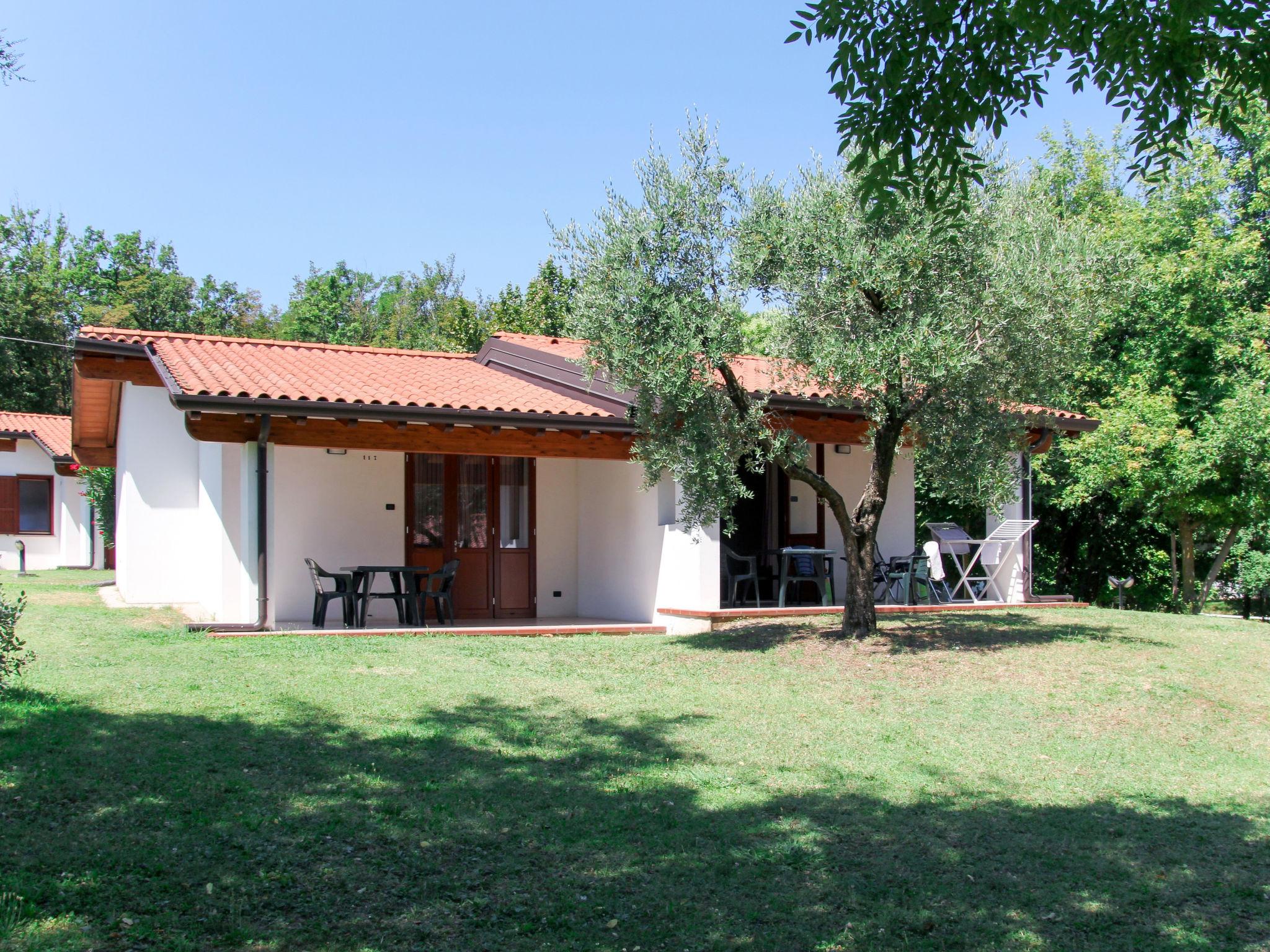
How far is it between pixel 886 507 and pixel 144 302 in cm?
3562

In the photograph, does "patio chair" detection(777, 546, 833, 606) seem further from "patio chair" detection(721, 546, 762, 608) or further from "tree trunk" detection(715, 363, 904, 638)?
"tree trunk" detection(715, 363, 904, 638)

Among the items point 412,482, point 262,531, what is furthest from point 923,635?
point 262,531

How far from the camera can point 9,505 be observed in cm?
2534

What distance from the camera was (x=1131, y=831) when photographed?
4645mm

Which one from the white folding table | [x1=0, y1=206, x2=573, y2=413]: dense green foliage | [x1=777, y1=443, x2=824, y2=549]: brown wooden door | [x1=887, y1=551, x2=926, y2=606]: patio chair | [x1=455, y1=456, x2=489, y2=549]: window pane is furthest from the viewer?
[x1=0, y1=206, x2=573, y2=413]: dense green foliage

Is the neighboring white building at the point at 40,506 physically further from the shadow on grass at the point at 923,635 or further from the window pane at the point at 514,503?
the shadow on grass at the point at 923,635

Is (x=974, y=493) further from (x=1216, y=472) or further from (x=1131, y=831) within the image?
(x=1216, y=472)

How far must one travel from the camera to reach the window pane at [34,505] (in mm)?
25688

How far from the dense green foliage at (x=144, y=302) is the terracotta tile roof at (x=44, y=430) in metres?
6.71

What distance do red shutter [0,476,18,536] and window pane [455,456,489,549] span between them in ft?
58.6

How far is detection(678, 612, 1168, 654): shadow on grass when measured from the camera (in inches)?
359

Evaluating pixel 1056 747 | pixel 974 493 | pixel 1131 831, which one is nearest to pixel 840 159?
pixel 974 493

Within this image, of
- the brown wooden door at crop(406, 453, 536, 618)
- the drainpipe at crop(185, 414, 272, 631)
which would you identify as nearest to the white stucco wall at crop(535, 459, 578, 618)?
the brown wooden door at crop(406, 453, 536, 618)

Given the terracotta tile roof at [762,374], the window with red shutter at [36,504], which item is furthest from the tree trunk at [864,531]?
the window with red shutter at [36,504]
